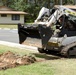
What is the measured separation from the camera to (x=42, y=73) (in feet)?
31.8

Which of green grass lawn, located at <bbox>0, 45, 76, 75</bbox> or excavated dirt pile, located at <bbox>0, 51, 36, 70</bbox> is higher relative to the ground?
green grass lawn, located at <bbox>0, 45, 76, 75</bbox>

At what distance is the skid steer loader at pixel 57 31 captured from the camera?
12.6m

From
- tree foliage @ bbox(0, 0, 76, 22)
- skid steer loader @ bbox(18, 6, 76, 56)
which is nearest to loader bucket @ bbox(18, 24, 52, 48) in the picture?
skid steer loader @ bbox(18, 6, 76, 56)

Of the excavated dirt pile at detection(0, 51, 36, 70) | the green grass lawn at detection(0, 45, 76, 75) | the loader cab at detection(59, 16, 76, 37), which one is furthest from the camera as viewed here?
the loader cab at detection(59, 16, 76, 37)

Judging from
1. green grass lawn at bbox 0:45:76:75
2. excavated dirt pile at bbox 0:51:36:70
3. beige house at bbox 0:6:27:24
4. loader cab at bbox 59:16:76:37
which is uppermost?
loader cab at bbox 59:16:76:37

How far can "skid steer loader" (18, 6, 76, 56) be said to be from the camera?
1255 centimetres

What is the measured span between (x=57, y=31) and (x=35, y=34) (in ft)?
3.60

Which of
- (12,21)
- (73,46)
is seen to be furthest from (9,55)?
(12,21)

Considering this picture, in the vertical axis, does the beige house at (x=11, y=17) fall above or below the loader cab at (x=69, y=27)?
below

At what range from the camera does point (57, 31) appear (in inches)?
518

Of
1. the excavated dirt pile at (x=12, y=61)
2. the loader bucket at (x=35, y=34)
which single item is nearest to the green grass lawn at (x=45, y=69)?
the excavated dirt pile at (x=12, y=61)

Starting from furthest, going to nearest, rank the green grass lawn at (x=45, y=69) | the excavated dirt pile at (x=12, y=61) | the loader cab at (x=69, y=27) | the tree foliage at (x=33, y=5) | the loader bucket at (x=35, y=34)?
1. the tree foliage at (x=33, y=5)
2. the loader cab at (x=69, y=27)
3. the loader bucket at (x=35, y=34)
4. the excavated dirt pile at (x=12, y=61)
5. the green grass lawn at (x=45, y=69)

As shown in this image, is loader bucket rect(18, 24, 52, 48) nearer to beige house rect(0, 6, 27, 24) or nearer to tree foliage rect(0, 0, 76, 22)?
beige house rect(0, 6, 27, 24)

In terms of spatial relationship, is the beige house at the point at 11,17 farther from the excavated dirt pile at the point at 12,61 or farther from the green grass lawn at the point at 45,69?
the green grass lawn at the point at 45,69
